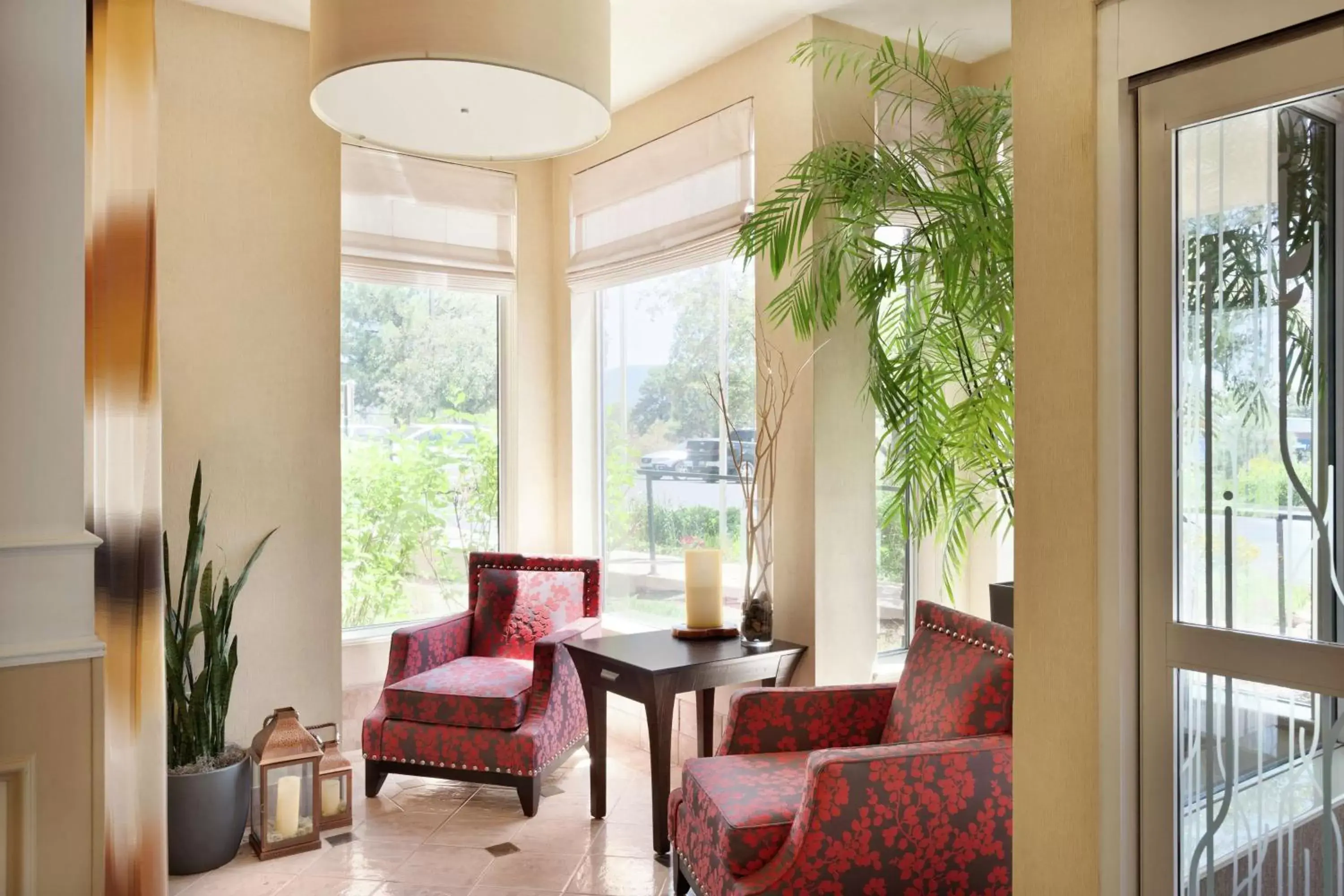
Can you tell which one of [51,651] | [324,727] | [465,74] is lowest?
[324,727]

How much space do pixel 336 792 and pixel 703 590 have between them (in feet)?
4.51

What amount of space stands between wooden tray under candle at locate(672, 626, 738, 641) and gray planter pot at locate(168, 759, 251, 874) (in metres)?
1.44

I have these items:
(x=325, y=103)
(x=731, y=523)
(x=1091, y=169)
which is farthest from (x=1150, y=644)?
(x=731, y=523)

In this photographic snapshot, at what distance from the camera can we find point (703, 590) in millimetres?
3264

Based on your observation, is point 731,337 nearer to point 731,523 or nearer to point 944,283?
point 731,523

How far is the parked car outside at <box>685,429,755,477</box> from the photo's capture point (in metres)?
3.56

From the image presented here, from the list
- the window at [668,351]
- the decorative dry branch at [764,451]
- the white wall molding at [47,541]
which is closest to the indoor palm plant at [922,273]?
the decorative dry branch at [764,451]

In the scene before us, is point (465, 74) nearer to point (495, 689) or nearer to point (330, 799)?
point (495, 689)

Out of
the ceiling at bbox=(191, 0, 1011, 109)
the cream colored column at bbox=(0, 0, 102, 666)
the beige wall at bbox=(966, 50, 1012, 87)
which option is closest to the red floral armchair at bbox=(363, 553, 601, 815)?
the cream colored column at bbox=(0, 0, 102, 666)

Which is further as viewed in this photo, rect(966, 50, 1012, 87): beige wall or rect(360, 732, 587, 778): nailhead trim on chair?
rect(966, 50, 1012, 87): beige wall

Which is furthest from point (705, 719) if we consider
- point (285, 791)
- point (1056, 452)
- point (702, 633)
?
point (1056, 452)

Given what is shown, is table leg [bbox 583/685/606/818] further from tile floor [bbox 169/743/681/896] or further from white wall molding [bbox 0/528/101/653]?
white wall molding [bbox 0/528/101/653]

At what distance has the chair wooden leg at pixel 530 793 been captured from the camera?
128 inches

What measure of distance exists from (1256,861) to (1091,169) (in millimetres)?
1168
